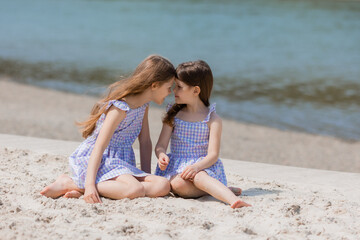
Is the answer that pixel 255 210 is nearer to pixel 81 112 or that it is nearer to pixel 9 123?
pixel 9 123

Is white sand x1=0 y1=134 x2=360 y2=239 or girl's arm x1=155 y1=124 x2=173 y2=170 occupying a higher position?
girl's arm x1=155 y1=124 x2=173 y2=170

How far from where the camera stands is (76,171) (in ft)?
12.1

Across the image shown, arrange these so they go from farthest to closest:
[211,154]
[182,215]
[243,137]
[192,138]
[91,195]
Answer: [243,137] → [192,138] → [211,154] → [91,195] → [182,215]

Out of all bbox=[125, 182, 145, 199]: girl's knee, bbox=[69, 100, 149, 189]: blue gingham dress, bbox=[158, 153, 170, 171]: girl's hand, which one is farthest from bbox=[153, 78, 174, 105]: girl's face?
bbox=[125, 182, 145, 199]: girl's knee

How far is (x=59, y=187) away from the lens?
3.57 m

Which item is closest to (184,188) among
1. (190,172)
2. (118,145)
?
(190,172)

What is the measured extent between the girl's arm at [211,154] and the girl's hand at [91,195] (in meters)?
0.60

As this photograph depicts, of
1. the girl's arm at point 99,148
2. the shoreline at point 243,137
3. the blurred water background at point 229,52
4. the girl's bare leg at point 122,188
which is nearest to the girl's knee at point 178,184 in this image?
the girl's bare leg at point 122,188

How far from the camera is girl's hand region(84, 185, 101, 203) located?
343 centimetres

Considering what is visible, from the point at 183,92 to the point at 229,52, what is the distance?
15451mm

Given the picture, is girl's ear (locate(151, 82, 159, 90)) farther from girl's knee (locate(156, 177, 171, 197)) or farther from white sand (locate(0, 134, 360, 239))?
white sand (locate(0, 134, 360, 239))

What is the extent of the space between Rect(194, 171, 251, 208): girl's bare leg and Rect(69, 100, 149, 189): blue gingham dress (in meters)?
0.40

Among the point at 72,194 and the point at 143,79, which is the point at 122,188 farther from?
the point at 143,79

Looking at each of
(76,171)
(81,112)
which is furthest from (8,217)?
(81,112)
